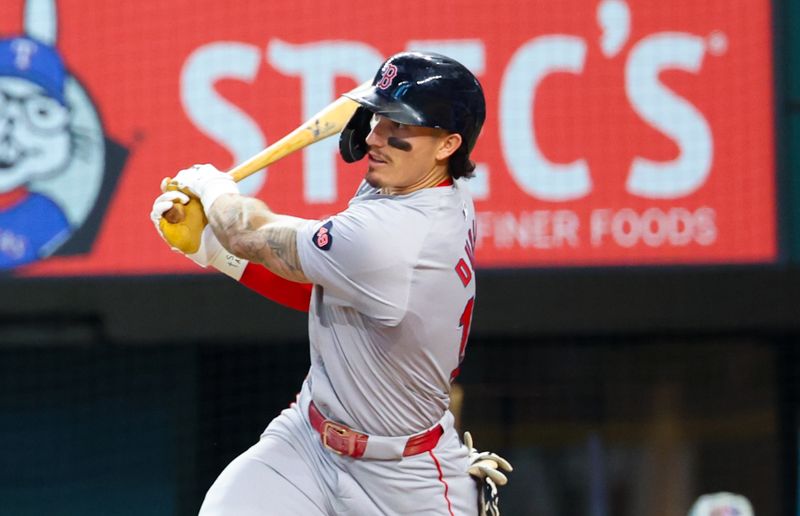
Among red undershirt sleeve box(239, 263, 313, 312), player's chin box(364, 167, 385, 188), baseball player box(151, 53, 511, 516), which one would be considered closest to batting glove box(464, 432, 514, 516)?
baseball player box(151, 53, 511, 516)

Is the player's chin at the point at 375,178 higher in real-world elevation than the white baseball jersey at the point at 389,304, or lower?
higher

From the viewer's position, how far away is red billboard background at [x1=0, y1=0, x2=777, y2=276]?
5.43 meters

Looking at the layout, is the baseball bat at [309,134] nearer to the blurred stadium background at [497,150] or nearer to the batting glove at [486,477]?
the batting glove at [486,477]

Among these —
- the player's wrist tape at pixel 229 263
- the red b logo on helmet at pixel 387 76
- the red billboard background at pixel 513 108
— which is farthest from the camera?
the red billboard background at pixel 513 108

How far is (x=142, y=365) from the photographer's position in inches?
251

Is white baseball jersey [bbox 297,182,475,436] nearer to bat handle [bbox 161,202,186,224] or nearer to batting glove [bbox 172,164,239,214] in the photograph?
batting glove [bbox 172,164,239,214]

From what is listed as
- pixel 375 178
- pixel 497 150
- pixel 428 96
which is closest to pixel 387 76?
pixel 428 96

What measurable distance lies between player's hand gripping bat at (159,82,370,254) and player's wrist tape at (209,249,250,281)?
76 mm

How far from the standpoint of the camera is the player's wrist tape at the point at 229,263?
3.26 m

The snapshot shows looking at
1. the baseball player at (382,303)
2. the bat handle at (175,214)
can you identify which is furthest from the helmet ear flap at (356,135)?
the bat handle at (175,214)

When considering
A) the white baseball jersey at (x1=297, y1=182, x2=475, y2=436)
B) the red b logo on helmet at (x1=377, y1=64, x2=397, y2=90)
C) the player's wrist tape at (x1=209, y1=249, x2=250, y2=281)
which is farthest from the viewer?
the player's wrist tape at (x1=209, y1=249, x2=250, y2=281)

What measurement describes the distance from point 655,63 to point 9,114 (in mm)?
2388

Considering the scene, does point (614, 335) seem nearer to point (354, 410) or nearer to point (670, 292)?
point (670, 292)

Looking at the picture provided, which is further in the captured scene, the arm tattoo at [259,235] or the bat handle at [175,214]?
the bat handle at [175,214]
